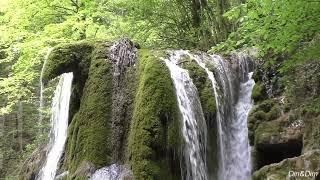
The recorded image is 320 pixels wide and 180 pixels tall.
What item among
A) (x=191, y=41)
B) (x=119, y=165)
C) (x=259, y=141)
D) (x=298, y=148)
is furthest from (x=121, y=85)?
(x=191, y=41)

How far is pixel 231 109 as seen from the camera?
8.71 metres

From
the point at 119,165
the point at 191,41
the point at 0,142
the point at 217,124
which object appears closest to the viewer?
the point at 119,165

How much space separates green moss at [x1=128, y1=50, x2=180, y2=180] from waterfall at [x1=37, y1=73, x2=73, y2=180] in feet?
6.46

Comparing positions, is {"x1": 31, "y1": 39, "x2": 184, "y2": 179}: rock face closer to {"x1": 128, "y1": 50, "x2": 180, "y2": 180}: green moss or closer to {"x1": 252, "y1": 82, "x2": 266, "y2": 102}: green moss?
{"x1": 128, "y1": 50, "x2": 180, "y2": 180}: green moss

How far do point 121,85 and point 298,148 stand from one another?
3205 mm

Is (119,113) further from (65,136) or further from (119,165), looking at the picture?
(65,136)

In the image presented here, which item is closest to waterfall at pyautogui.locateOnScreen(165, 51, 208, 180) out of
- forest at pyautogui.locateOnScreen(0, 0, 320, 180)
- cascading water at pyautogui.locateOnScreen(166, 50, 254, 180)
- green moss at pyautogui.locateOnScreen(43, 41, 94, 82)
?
forest at pyautogui.locateOnScreen(0, 0, 320, 180)

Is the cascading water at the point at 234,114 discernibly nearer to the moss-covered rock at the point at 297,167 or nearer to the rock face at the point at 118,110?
the moss-covered rock at the point at 297,167

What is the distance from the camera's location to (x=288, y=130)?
7562 millimetres

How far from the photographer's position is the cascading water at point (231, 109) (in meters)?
7.91

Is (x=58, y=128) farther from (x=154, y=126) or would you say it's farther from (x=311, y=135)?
(x=311, y=135)

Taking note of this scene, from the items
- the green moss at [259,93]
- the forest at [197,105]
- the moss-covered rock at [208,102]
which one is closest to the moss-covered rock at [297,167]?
the forest at [197,105]

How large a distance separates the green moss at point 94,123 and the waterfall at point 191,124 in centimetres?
116

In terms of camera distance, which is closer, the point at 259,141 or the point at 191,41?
the point at 259,141
